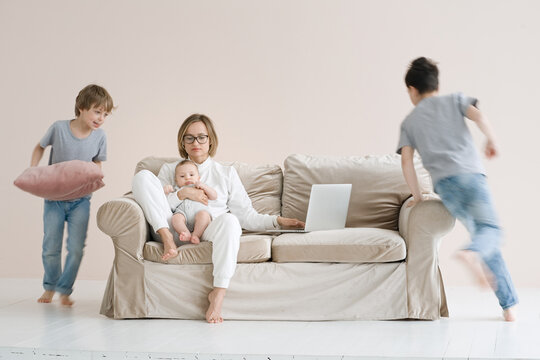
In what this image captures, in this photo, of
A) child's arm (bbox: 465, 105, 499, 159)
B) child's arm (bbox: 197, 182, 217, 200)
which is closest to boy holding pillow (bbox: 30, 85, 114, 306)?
child's arm (bbox: 197, 182, 217, 200)

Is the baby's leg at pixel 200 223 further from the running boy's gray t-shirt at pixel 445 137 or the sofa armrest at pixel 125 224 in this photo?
the running boy's gray t-shirt at pixel 445 137

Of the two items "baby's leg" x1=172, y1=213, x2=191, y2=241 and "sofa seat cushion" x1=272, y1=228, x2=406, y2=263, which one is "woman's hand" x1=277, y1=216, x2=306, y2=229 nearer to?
"sofa seat cushion" x1=272, y1=228, x2=406, y2=263

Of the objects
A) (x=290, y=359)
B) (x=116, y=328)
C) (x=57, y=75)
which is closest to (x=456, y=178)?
(x=290, y=359)

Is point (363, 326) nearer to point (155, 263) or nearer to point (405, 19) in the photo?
point (155, 263)

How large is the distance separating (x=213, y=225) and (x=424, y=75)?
1.22 m

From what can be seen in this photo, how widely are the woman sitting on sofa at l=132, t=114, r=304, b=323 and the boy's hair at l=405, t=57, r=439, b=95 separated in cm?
91

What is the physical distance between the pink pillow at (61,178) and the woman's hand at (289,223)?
0.97 meters

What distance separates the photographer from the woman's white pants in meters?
3.14

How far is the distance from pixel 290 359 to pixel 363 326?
0.67 meters

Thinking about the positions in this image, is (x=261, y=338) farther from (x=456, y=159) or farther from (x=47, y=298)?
(x=47, y=298)

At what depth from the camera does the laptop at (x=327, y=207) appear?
348cm

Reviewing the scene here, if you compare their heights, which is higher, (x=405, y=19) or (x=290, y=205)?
(x=405, y=19)

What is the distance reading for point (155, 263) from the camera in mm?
3279

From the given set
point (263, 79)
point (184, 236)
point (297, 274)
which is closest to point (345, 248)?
point (297, 274)
